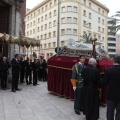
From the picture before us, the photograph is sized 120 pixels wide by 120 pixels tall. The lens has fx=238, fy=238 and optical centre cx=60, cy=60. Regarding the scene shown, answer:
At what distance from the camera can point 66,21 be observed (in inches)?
2232

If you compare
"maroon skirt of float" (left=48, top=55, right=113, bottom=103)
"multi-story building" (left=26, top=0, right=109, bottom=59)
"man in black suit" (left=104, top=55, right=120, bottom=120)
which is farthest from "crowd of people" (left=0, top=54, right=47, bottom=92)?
"multi-story building" (left=26, top=0, right=109, bottom=59)

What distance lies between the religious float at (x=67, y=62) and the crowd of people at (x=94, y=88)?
5.65ft

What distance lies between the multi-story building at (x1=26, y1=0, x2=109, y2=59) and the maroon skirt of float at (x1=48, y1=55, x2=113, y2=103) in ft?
145

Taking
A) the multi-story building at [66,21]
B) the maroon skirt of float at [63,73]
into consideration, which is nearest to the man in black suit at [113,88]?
the maroon skirt of float at [63,73]

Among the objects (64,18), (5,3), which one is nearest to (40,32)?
(64,18)

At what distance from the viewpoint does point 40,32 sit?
223 feet

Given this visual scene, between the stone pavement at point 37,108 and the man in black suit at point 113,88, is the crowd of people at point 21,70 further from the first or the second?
the man in black suit at point 113,88

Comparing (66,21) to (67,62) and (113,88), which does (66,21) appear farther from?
(113,88)

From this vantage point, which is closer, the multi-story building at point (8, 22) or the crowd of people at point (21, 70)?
the crowd of people at point (21, 70)

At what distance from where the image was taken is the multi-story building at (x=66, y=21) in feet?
187

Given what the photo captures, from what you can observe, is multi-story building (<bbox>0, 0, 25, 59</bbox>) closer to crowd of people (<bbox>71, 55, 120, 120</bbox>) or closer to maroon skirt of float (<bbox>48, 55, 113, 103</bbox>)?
maroon skirt of float (<bbox>48, 55, 113, 103</bbox>)

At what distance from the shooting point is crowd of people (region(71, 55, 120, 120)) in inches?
210

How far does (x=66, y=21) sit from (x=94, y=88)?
5131 centimetres

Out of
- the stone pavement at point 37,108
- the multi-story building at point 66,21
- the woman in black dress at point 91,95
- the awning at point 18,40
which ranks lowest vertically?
the stone pavement at point 37,108
